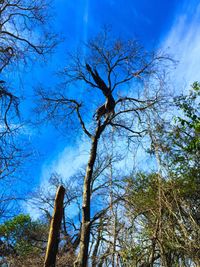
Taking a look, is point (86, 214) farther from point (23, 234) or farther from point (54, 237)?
point (23, 234)

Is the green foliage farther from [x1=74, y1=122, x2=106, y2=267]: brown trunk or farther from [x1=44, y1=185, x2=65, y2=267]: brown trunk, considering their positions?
[x1=44, y1=185, x2=65, y2=267]: brown trunk

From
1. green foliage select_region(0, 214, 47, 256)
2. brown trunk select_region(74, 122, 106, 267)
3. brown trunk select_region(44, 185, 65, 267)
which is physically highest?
green foliage select_region(0, 214, 47, 256)

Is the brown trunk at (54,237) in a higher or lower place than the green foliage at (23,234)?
lower

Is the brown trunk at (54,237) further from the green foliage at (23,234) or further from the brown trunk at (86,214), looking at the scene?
the green foliage at (23,234)

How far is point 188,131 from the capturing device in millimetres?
8383

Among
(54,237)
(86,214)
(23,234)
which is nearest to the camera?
(54,237)

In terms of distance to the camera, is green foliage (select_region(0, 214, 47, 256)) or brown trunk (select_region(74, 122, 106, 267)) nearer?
brown trunk (select_region(74, 122, 106, 267))

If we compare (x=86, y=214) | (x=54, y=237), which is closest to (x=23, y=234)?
(x=86, y=214)

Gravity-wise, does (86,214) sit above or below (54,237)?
above

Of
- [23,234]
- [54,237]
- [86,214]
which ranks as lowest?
[54,237]

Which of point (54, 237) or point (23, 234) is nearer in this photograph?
point (54, 237)

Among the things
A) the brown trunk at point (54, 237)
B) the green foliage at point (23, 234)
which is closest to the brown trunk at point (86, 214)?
the brown trunk at point (54, 237)

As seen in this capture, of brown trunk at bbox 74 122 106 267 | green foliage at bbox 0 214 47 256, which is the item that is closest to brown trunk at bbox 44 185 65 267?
brown trunk at bbox 74 122 106 267

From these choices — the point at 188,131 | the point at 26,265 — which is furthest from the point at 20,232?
the point at 188,131
